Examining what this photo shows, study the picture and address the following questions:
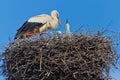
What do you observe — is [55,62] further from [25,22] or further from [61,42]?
[25,22]

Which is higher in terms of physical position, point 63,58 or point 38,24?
point 38,24

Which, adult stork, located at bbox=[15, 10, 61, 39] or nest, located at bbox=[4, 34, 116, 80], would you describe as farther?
adult stork, located at bbox=[15, 10, 61, 39]

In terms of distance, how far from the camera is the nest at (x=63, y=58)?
9.13m

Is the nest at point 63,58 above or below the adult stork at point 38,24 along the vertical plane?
below

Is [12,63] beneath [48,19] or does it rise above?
beneath

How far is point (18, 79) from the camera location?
9.45m

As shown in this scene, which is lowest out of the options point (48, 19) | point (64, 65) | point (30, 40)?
point (64, 65)

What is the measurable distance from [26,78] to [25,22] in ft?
6.74

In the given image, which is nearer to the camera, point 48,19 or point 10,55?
point 10,55

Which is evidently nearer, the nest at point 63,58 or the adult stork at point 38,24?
the nest at point 63,58

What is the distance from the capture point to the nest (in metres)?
9.13

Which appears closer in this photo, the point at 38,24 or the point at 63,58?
the point at 63,58

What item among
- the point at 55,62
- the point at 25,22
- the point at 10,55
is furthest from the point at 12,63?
the point at 25,22

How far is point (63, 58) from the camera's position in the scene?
9094 mm
